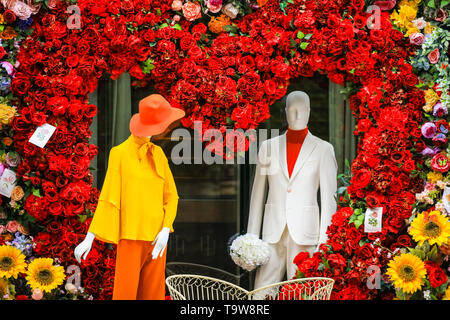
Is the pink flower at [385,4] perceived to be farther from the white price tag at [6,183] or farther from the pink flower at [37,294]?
the pink flower at [37,294]

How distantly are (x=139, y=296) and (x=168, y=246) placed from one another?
482 millimetres

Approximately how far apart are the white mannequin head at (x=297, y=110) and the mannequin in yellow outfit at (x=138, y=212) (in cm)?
88

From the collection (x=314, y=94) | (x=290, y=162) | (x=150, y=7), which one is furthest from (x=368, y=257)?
Answer: (x=150, y=7)

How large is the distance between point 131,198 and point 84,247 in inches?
18.0

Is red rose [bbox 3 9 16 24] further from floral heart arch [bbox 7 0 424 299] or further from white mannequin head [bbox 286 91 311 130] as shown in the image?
white mannequin head [bbox 286 91 311 130]

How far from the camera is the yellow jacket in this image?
429 centimetres

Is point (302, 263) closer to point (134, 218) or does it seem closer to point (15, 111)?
point (134, 218)

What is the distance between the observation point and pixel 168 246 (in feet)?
15.4

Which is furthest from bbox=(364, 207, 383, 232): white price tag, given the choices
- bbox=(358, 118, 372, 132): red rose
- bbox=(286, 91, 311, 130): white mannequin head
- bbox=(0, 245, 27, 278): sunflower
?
bbox=(0, 245, 27, 278): sunflower

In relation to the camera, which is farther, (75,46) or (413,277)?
(75,46)

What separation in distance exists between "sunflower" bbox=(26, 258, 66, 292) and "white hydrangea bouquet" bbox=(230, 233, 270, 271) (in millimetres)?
1295

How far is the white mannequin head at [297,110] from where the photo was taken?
15.5 ft

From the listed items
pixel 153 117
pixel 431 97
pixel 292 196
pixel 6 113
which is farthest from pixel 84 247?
pixel 431 97

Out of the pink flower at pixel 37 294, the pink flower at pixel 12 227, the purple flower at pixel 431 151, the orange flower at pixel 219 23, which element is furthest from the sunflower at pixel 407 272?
the pink flower at pixel 12 227
